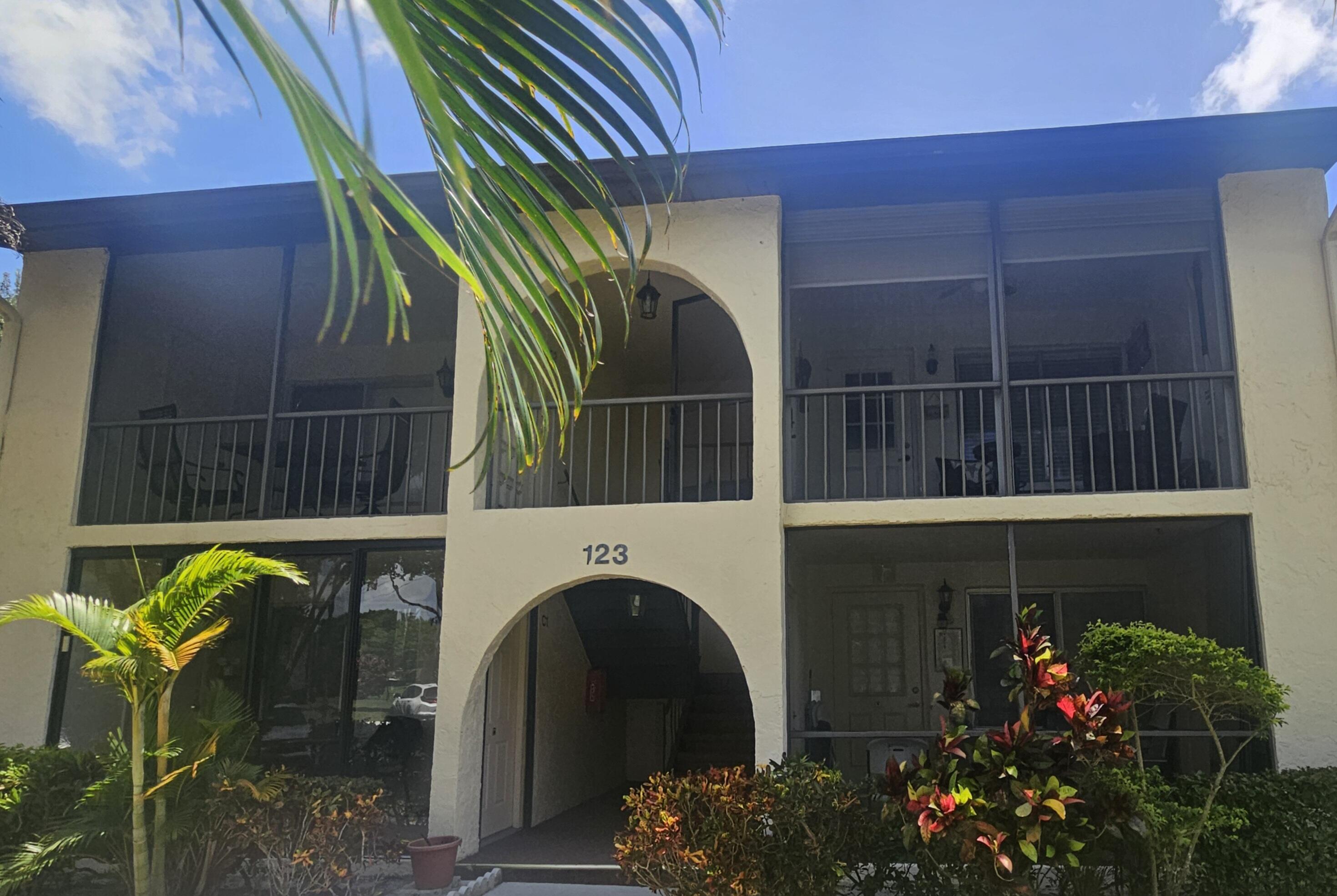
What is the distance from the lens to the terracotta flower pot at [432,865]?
7.11 m

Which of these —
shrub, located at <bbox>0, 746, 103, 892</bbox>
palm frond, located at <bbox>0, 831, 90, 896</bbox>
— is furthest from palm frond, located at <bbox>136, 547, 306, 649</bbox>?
shrub, located at <bbox>0, 746, 103, 892</bbox>

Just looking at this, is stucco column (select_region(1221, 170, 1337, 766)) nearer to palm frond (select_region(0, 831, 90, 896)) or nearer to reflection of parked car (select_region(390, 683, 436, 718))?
reflection of parked car (select_region(390, 683, 436, 718))

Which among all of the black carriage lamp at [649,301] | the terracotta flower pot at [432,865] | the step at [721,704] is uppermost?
the black carriage lamp at [649,301]

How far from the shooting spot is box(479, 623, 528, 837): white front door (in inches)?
346

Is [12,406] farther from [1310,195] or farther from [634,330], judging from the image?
[1310,195]

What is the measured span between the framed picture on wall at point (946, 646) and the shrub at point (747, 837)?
595cm

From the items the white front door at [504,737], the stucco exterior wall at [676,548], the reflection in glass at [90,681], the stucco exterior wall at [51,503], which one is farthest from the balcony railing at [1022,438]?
the reflection in glass at [90,681]

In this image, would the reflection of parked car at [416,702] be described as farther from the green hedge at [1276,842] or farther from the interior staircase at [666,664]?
the green hedge at [1276,842]

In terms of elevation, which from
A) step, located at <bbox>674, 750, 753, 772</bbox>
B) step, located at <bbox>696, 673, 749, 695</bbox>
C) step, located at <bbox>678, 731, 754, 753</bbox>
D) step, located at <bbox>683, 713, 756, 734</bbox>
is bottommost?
step, located at <bbox>674, 750, 753, 772</bbox>

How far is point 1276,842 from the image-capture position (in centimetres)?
595

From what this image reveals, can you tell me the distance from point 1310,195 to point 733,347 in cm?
604

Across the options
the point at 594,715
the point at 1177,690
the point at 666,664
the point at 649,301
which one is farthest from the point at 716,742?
the point at 1177,690

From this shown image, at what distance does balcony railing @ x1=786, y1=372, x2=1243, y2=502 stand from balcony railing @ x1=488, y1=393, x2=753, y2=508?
122 centimetres

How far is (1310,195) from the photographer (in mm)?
7602
